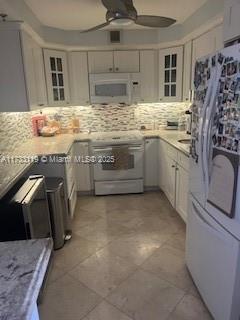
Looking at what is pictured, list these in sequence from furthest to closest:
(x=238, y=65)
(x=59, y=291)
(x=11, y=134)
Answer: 1. (x=11, y=134)
2. (x=59, y=291)
3. (x=238, y=65)

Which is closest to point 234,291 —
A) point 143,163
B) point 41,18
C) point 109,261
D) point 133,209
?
point 109,261

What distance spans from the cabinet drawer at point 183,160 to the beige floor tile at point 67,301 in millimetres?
1505

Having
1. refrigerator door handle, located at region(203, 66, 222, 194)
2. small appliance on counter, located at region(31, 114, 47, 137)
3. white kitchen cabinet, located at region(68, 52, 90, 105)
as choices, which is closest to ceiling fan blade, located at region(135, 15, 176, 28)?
refrigerator door handle, located at region(203, 66, 222, 194)

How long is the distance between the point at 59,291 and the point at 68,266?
30cm

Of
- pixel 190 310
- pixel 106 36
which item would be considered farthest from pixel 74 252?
pixel 106 36

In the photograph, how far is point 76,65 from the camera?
3.79m

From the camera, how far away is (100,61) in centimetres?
380

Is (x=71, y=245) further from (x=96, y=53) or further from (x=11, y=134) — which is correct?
(x=96, y=53)

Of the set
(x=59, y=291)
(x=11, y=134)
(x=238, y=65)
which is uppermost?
(x=238, y=65)

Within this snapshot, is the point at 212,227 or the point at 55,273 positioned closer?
the point at 212,227

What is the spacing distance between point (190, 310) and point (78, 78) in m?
3.31

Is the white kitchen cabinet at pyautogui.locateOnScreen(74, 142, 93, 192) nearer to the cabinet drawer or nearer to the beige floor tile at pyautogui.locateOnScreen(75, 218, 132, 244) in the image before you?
the beige floor tile at pyautogui.locateOnScreen(75, 218, 132, 244)

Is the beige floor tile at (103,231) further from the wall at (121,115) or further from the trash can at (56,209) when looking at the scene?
the wall at (121,115)

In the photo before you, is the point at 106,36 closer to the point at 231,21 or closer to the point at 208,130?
the point at 231,21
